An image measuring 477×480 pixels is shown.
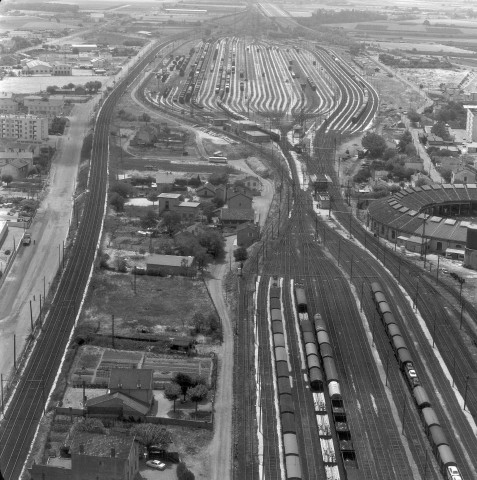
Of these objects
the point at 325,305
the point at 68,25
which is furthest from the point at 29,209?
the point at 68,25

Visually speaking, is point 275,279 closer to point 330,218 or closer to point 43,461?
point 330,218

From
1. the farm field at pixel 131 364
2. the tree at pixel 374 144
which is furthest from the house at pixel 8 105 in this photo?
the farm field at pixel 131 364

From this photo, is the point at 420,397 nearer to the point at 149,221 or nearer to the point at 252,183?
the point at 149,221

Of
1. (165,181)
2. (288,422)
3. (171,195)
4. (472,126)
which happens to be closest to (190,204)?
(171,195)

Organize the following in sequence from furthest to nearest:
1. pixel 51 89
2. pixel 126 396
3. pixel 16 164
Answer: pixel 51 89 → pixel 16 164 → pixel 126 396

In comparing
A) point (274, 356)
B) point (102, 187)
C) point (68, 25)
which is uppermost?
point (274, 356)

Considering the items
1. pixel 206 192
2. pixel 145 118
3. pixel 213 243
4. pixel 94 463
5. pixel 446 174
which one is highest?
pixel 94 463
